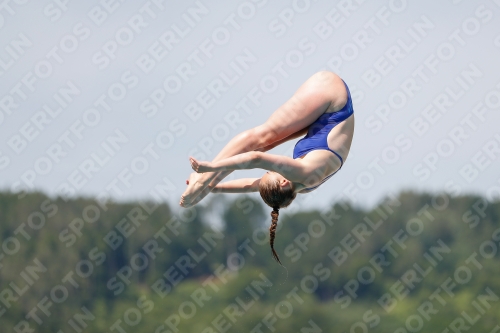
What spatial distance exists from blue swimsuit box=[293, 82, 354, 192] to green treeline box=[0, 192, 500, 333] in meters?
40.1

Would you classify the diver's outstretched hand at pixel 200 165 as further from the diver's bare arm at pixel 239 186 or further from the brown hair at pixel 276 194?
the diver's bare arm at pixel 239 186

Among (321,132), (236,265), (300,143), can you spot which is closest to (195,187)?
(300,143)

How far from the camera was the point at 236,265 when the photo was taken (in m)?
60.5

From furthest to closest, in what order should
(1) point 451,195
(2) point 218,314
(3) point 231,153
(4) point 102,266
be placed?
(1) point 451,195 < (4) point 102,266 < (2) point 218,314 < (3) point 231,153

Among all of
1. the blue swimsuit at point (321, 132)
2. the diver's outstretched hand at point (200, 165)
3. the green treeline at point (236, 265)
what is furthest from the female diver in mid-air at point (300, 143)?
the green treeline at point (236, 265)

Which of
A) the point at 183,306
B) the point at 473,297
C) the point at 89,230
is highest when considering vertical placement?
the point at 89,230

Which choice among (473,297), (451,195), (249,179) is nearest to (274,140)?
(249,179)

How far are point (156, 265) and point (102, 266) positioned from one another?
10.3 feet

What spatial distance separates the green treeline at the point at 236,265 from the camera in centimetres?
5347

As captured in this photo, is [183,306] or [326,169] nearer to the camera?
[326,169]

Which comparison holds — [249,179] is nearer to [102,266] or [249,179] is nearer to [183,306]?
[183,306]

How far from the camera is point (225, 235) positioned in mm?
61375

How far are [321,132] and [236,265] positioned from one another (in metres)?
49.1

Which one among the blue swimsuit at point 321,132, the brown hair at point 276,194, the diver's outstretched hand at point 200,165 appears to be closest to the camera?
the diver's outstretched hand at point 200,165
